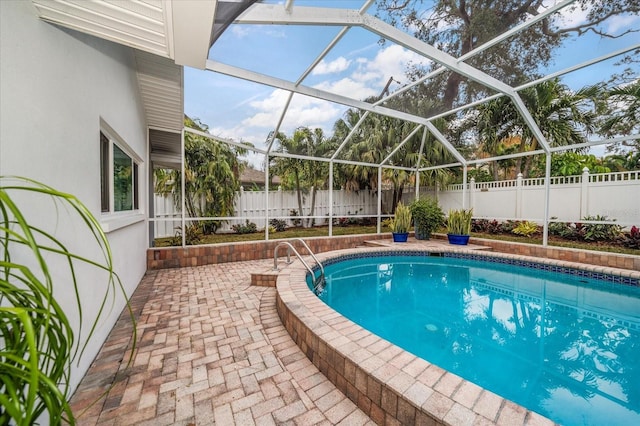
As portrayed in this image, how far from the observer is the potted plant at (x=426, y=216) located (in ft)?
34.2

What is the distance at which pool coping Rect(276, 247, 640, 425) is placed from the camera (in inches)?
69.2

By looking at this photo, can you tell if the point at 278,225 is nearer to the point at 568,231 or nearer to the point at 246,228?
the point at 246,228

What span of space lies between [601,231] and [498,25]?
25.7ft

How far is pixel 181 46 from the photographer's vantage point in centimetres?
257

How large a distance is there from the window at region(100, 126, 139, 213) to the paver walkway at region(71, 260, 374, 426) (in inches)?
66.9

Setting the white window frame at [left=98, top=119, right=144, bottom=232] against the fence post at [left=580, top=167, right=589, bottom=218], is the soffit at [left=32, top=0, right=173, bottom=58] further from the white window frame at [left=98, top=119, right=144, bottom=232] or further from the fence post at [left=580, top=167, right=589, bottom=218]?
the fence post at [left=580, top=167, right=589, bottom=218]

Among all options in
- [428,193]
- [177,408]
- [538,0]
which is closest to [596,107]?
[538,0]

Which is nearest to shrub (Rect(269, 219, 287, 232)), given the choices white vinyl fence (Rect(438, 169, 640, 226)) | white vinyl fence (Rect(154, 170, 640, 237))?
white vinyl fence (Rect(154, 170, 640, 237))

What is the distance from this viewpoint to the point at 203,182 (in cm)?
1123

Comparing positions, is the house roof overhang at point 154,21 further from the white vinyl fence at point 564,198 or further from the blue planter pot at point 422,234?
the blue planter pot at point 422,234

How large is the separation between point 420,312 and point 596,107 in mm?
7146

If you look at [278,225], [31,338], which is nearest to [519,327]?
[31,338]

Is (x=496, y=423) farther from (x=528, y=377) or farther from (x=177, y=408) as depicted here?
(x=177, y=408)

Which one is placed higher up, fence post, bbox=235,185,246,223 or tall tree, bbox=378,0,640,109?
tall tree, bbox=378,0,640,109
